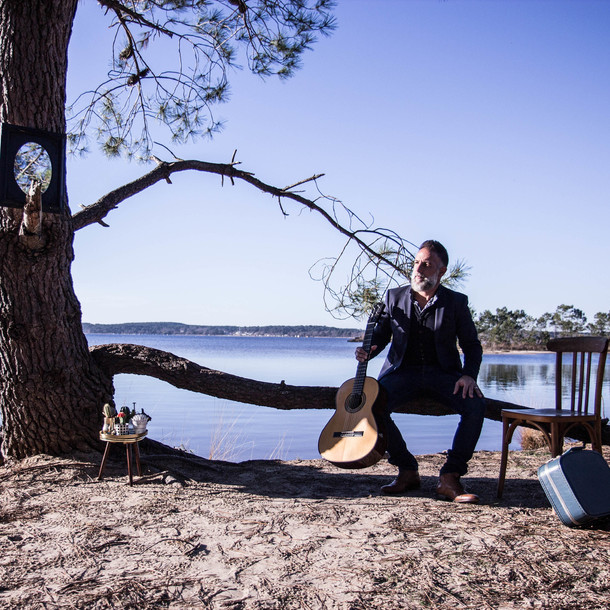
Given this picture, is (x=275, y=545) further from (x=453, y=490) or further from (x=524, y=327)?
(x=524, y=327)

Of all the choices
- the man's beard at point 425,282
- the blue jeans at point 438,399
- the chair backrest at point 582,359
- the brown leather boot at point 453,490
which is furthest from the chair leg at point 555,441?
the man's beard at point 425,282

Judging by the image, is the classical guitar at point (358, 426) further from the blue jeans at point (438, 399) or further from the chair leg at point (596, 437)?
the chair leg at point (596, 437)

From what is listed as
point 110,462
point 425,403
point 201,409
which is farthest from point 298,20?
point 201,409

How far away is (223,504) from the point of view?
3.12 m

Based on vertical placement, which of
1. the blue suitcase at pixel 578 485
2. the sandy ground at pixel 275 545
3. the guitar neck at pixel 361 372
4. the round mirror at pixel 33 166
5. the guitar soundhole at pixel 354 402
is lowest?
the sandy ground at pixel 275 545

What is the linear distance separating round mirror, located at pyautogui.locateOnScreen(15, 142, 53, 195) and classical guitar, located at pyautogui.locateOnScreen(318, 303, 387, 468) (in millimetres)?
2148

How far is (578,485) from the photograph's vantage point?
A: 2.75 m

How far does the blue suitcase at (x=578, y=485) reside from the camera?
8.83ft

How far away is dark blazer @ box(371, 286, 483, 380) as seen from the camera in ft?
11.3

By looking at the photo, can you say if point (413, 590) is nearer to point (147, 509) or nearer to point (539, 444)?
point (147, 509)

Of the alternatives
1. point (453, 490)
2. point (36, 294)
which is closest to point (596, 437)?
point (453, 490)

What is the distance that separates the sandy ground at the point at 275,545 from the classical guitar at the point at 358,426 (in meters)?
0.24

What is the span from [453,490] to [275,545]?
1.21 meters

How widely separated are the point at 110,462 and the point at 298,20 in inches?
149
